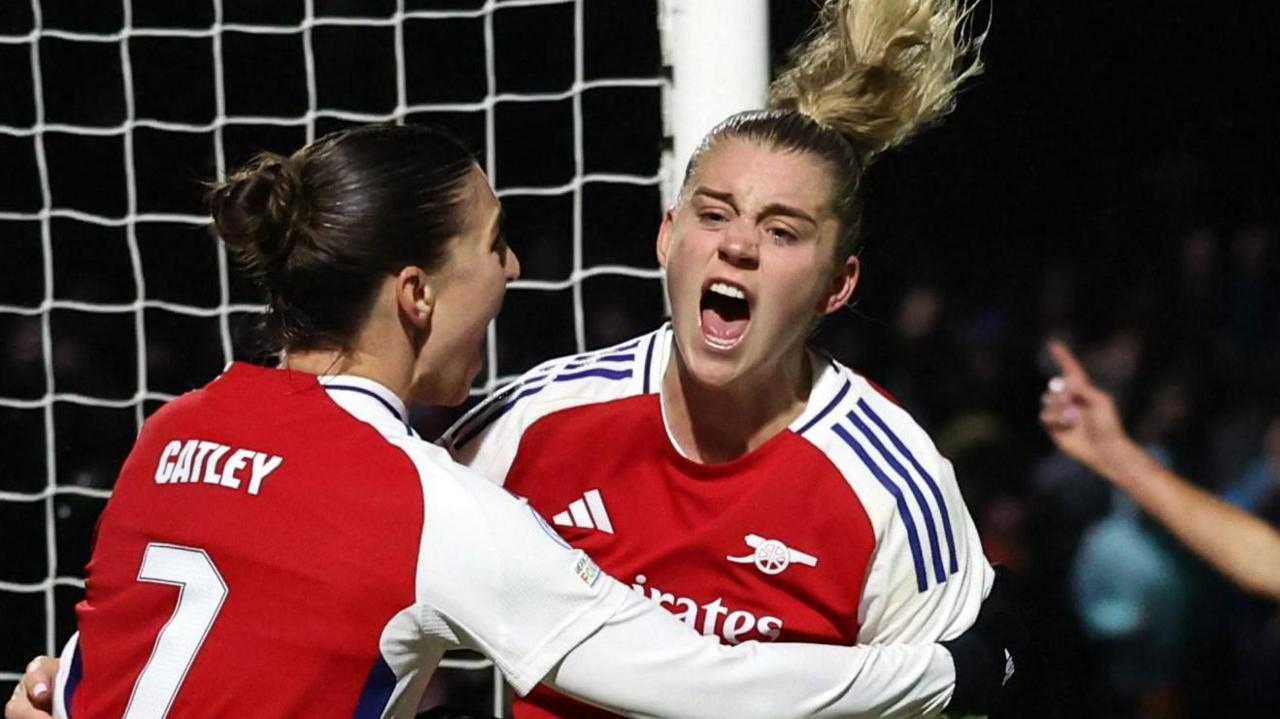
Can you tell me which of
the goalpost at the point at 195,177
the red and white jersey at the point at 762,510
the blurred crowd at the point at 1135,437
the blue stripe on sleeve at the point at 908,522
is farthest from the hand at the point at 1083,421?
the goalpost at the point at 195,177

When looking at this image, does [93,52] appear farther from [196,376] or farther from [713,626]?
Result: [713,626]

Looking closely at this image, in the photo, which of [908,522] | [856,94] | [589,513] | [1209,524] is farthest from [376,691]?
[1209,524]

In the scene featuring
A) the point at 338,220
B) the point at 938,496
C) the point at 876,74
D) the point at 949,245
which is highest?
the point at 876,74

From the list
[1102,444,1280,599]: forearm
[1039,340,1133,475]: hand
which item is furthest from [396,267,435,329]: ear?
[1102,444,1280,599]: forearm

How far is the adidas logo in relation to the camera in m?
2.06

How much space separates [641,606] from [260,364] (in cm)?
51

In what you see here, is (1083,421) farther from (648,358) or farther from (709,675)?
(709,675)

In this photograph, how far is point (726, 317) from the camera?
2.07m

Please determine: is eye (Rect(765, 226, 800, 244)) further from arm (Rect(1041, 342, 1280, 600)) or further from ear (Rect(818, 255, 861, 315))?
arm (Rect(1041, 342, 1280, 600))

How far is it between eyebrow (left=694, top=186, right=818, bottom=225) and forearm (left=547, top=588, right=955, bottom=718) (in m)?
0.49

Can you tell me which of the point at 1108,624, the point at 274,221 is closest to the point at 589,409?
the point at 274,221

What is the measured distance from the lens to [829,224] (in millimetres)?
2049

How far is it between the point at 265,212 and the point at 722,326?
537 mm

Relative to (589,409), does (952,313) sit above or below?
below
